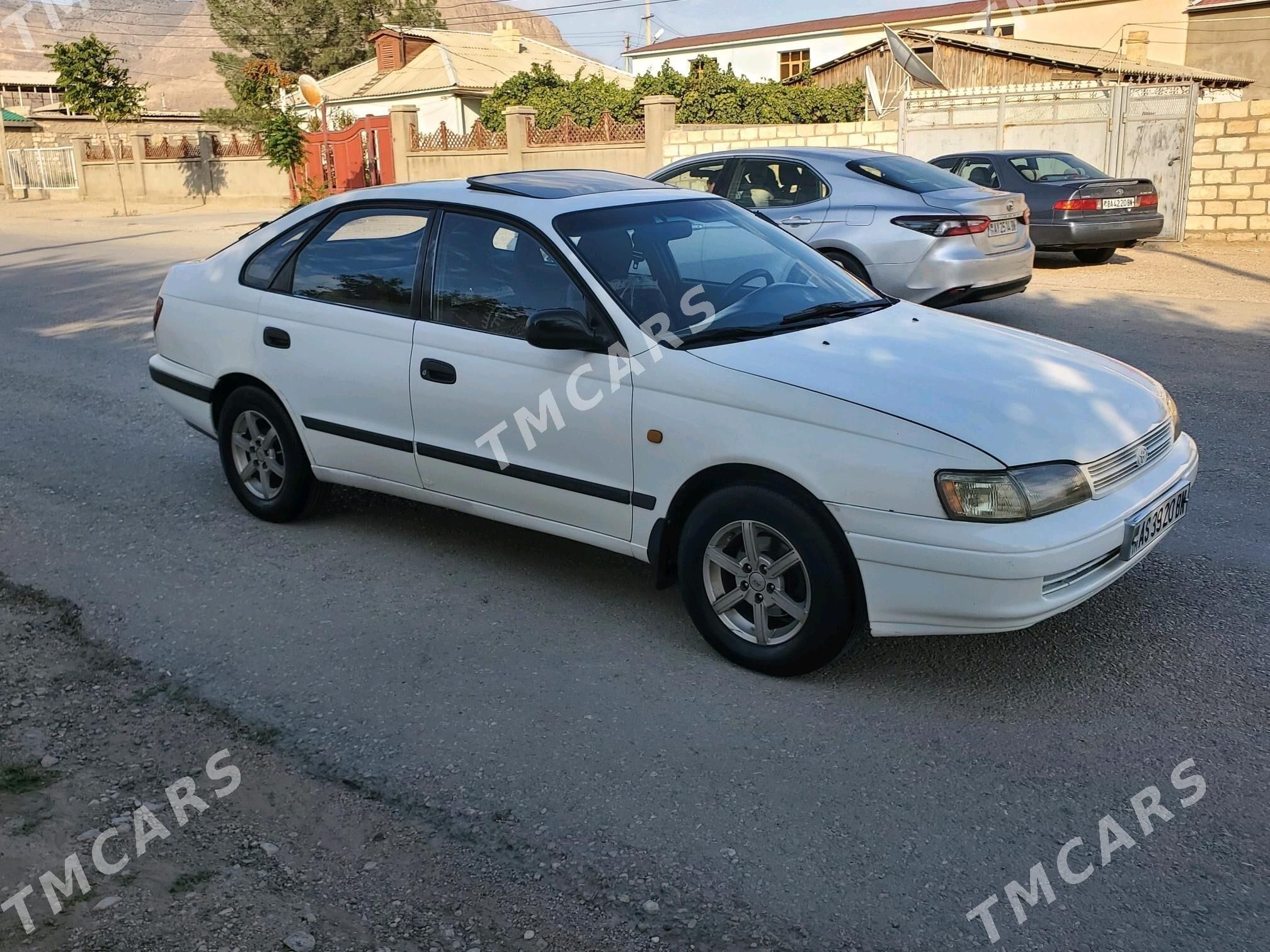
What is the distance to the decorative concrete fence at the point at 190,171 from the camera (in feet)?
137

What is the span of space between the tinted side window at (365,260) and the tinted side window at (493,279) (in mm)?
180

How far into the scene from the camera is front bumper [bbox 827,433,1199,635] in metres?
3.69

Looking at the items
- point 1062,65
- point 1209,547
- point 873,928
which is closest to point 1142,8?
point 1062,65

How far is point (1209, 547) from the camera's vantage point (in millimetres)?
5254

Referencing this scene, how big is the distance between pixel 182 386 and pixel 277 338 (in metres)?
0.90

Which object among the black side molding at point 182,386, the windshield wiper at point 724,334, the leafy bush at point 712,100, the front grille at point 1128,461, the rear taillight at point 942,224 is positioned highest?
the leafy bush at point 712,100

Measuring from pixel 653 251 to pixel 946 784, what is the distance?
2.51 metres

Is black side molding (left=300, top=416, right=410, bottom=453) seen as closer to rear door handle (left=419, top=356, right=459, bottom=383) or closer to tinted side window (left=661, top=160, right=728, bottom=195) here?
rear door handle (left=419, top=356, right=459, bottom=383)

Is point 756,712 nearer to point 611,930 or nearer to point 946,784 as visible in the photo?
point 946,784

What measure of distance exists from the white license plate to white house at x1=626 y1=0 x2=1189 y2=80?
3771cm

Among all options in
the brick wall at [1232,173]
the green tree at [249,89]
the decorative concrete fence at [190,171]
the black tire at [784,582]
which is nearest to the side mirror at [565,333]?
the black tire at [784,582]

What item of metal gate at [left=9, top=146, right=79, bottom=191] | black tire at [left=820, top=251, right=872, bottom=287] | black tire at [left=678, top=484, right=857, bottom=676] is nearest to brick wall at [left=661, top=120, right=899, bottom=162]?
black tire at [left=820, top=251, right=872, bottom=287]

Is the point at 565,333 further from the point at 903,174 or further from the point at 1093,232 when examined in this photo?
the point at 1093,232

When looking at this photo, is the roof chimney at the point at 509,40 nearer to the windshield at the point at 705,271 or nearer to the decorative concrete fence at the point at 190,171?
the decorative concrete fence at the point at 190,171
